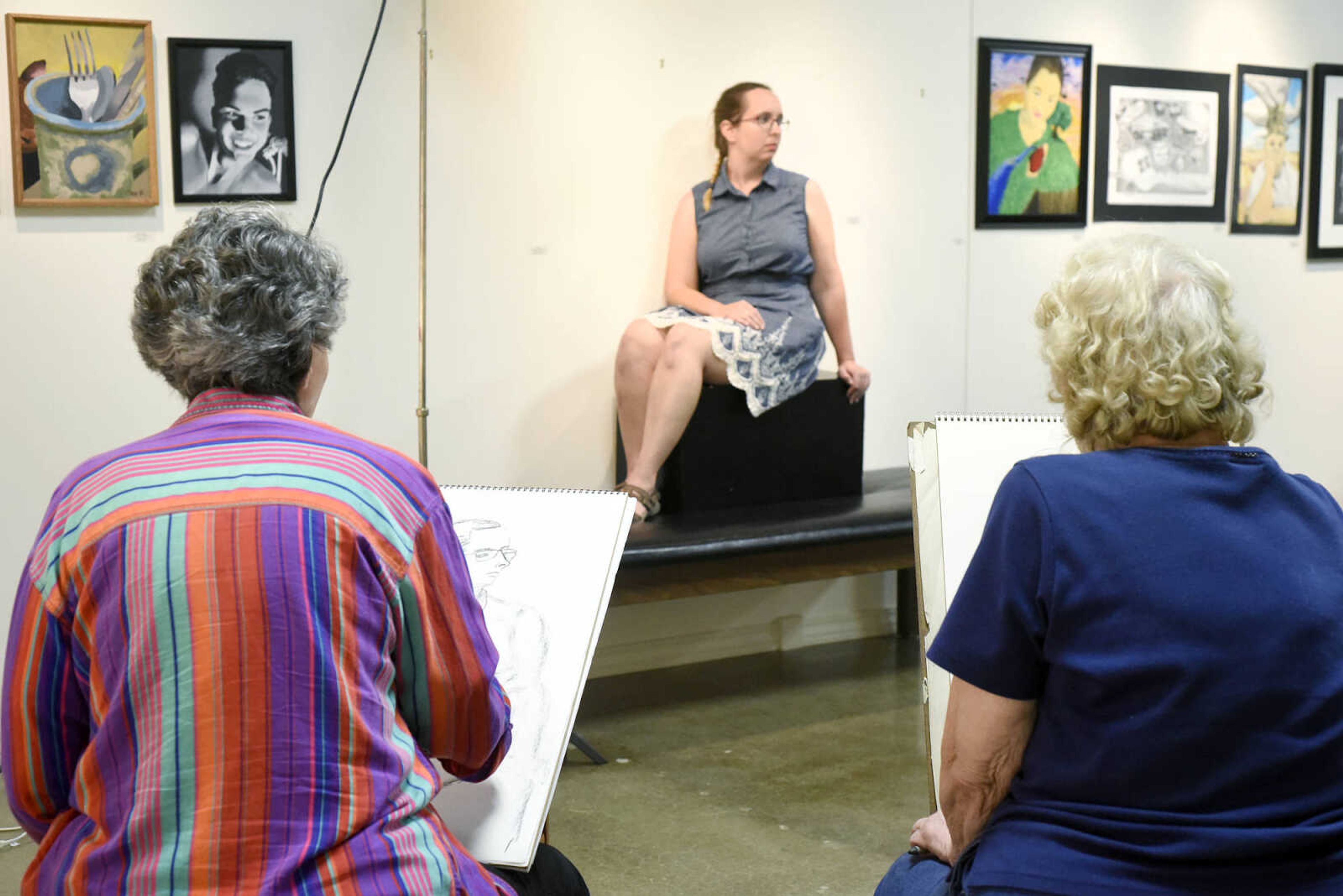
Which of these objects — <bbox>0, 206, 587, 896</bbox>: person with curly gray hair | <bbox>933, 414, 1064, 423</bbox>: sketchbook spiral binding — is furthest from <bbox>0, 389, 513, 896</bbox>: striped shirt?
<bbox>933, 414, 1064, 423</bbox>: sketchbook spiral binding

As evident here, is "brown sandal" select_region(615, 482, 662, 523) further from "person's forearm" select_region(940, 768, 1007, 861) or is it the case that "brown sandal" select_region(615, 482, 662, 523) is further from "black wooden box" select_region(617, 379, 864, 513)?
"person's forearm" select_region(940, 768, 1007, 861)

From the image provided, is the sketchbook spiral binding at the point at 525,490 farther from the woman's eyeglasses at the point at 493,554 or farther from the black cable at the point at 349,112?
the black cable at the point at 349,112

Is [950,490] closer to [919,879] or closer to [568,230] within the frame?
[919,879]

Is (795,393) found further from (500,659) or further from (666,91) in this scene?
(500,659)

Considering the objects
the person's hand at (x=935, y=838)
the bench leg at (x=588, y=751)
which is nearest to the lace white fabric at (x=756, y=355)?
the bench leg at (x=588, y=751)

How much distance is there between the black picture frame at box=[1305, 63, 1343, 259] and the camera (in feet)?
18.8

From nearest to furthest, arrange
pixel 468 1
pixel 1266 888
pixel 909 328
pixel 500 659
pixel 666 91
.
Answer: pixel 1266 888 < pixel 500 659 < pixel 468 1 < pixel 666 91 < pixel 909 328

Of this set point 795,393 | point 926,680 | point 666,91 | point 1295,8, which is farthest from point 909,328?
point 926,680

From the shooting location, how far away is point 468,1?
3.89 m

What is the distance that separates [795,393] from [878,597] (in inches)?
45.0

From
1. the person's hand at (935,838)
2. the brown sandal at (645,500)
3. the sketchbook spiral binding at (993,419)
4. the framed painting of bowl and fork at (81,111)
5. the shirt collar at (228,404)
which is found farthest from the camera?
the brown sandal at (645,500)

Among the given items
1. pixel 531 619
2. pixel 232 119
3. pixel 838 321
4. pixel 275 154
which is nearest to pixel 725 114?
pixel 838 321

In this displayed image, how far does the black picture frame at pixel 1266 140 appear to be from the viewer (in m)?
5.50

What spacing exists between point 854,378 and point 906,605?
44.0 inches
